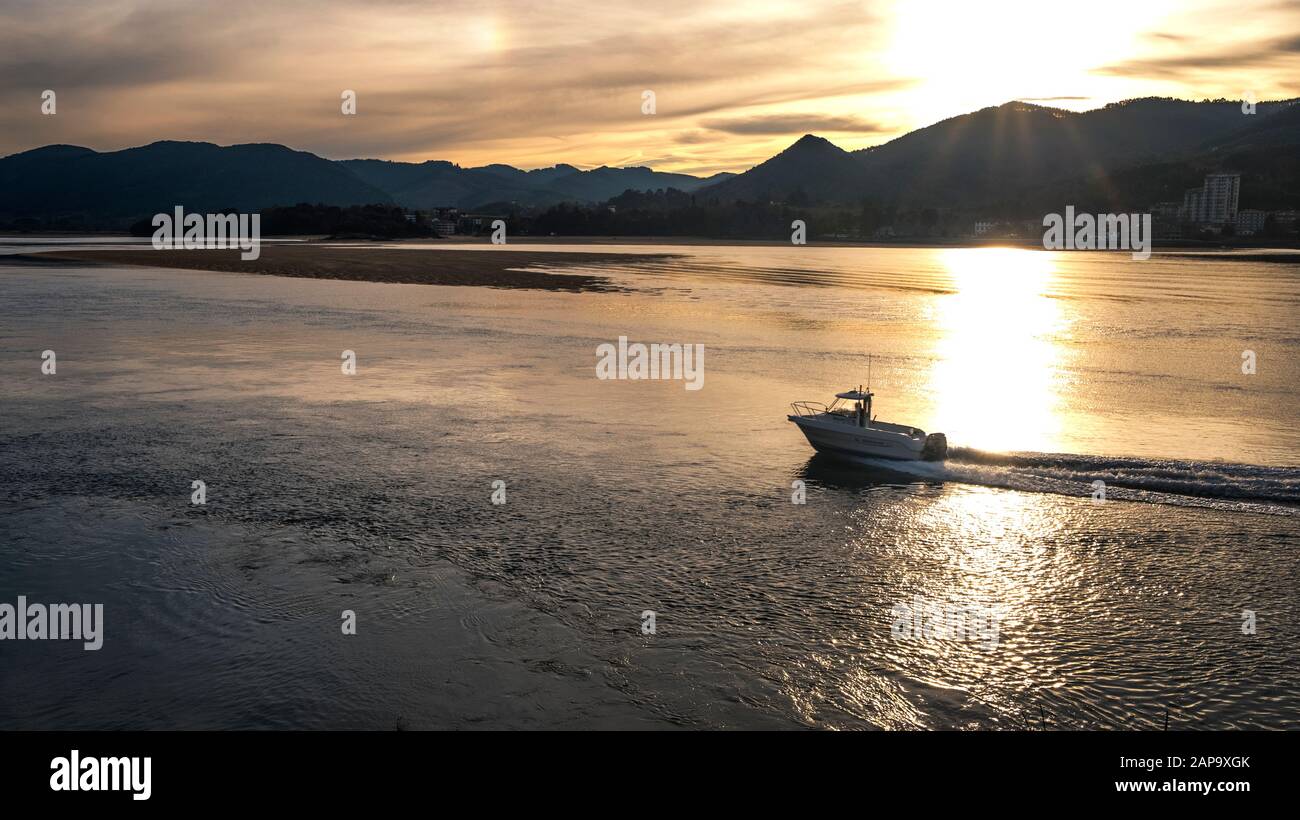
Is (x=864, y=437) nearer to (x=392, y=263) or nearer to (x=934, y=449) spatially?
(x=934, y=449)

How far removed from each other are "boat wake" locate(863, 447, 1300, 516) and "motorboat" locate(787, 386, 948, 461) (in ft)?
1.47

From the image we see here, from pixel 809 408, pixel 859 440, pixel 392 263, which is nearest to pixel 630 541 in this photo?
pixel 859 440

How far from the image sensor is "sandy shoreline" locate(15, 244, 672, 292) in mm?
118500

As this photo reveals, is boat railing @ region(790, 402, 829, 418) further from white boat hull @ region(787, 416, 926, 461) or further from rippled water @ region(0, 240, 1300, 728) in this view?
white boat hull @ region(787, 416, 926, 461)

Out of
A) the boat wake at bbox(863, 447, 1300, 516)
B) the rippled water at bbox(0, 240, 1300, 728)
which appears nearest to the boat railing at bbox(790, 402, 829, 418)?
the rippled water at bbox(0, 240, 1300, 728)

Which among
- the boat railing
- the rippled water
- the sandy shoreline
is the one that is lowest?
the rippled water

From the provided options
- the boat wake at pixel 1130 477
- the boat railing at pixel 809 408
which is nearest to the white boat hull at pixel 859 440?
the boat wake at pixel 1130 477

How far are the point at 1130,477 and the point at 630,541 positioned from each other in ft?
60.3

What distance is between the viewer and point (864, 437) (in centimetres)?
3484

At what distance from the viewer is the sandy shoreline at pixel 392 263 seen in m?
118

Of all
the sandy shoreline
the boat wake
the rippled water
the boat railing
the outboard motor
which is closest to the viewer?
the rippled water

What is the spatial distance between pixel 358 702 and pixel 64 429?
27.4 m

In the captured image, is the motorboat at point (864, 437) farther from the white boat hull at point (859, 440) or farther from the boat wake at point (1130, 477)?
the boat wake at point (1130, 477)

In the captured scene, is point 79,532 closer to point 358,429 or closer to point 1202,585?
point 358,429
